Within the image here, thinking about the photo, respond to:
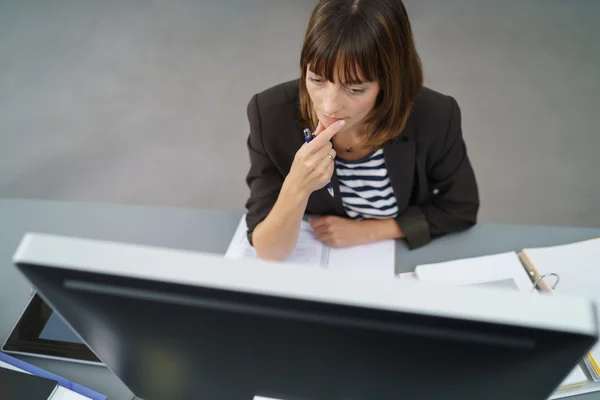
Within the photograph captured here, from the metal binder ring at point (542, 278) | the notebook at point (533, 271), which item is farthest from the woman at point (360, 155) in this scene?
the metal binder ring at point (542, 278)

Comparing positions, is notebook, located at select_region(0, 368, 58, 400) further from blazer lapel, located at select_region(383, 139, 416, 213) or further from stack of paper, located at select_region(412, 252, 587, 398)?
blazer lapel, located at select_region(383, 139, 416, 213)

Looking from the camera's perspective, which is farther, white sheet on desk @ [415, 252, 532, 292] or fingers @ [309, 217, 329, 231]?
fingers @ [309, 217, 329, 231]

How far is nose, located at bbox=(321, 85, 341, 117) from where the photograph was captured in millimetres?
976

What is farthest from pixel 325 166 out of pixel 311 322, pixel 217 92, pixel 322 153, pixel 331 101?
pixel 217 92

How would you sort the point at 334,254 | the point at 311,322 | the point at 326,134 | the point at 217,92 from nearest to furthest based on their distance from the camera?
the point at 311,322 < the point at 326,134 < the point at 334,254 < the point at 217,92

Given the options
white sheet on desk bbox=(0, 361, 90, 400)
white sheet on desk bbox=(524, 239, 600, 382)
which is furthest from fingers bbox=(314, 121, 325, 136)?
white sheet on desk bbox=(0, 361, 90, 400)

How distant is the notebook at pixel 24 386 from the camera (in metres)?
0.88

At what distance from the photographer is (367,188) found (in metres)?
1.27

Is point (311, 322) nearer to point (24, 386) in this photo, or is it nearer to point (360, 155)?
point (24, 386)

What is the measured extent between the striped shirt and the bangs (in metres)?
0.30

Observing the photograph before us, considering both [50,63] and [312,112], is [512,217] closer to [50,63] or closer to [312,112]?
[312,112]

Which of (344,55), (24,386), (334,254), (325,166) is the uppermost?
(344,55)

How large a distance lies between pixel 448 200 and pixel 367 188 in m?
0.20

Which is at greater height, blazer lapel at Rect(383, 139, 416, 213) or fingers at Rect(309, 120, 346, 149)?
blazer lapel at Rect(383, 139, 416, 213)
